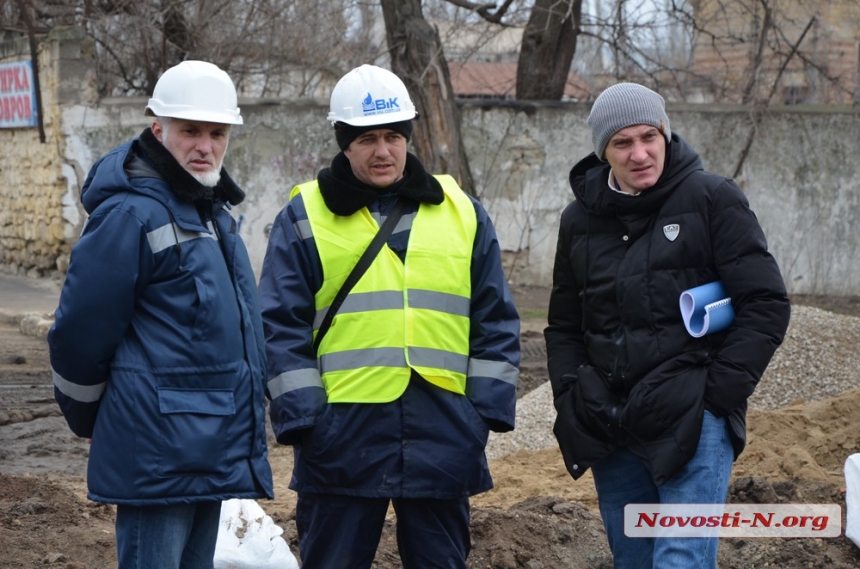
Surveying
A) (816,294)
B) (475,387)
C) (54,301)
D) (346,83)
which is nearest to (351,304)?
(475,387)

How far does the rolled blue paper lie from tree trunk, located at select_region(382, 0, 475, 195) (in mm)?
8618

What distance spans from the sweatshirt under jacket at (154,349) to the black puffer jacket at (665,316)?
1.07 metres

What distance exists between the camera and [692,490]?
3.26 meters

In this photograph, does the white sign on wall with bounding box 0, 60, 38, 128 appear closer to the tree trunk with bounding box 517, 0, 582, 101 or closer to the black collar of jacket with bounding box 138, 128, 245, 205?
the tree trunk with bounding box 517, 0, 582, 101

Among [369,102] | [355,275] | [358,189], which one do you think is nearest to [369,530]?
[355,275]

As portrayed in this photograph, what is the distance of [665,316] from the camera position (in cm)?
329

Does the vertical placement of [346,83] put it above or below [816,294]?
above

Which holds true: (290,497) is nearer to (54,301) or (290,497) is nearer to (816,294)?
(54,301)

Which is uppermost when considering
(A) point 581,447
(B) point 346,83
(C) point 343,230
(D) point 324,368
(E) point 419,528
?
(B) point 346,83

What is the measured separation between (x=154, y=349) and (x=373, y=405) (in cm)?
73

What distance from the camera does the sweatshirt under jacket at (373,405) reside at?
340 cm

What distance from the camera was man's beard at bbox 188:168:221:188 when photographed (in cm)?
322

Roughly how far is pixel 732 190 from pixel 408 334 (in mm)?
1089

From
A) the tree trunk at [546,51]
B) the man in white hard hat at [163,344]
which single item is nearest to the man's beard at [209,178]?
the man in white hard hat at [163,344]
